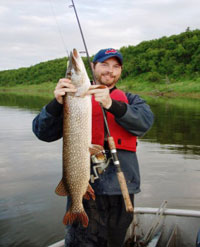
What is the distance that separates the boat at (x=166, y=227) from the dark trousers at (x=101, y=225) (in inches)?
41.2

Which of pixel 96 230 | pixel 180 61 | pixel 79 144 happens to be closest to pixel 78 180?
pixel 79 144

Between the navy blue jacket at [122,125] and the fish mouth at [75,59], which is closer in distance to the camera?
the fish mouth at [75,59]

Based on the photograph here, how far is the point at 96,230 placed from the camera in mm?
2486

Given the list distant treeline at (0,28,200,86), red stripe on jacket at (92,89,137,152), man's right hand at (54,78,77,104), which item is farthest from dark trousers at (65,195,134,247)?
distant treeline at (0,28,200,86)

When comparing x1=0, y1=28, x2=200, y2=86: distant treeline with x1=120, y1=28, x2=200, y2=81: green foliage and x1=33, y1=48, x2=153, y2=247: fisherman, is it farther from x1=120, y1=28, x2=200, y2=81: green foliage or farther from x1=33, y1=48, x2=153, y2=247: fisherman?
x1=33, y1=48, x2=153, y2=247: fisherman

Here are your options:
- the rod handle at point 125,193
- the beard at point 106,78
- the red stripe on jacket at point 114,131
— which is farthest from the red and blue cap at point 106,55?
the rod handle at point 125,193

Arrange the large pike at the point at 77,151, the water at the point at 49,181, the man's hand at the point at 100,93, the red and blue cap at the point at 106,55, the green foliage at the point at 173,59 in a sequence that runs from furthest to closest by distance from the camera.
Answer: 1. the green foliage at the point at 173,59
2. the water at the point at 49,181
3. the red and blue cap at the point at 106,55
4. the large pike at the point at 77,151
5. the man's hand at the point at 100,93

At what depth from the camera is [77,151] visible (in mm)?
2459

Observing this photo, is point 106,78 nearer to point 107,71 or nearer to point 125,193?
point 107,71

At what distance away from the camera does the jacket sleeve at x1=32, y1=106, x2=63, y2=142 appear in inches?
98.4

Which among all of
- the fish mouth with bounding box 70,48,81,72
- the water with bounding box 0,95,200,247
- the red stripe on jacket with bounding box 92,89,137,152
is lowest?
the water with bounding box 0,95,200,247

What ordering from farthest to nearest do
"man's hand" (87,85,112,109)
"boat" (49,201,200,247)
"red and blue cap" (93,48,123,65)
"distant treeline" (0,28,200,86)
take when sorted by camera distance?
1. "distant treeline" (0,28,200,86)
2. "boat" (49,201,200,247)
3. "red and blue cap" (93,48,123,65)
4. "man's hand" (87,85,112,109)

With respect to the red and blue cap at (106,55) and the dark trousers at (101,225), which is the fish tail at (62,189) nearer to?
the dark trousers at (101,225)

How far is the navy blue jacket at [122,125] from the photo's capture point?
8.07ft
